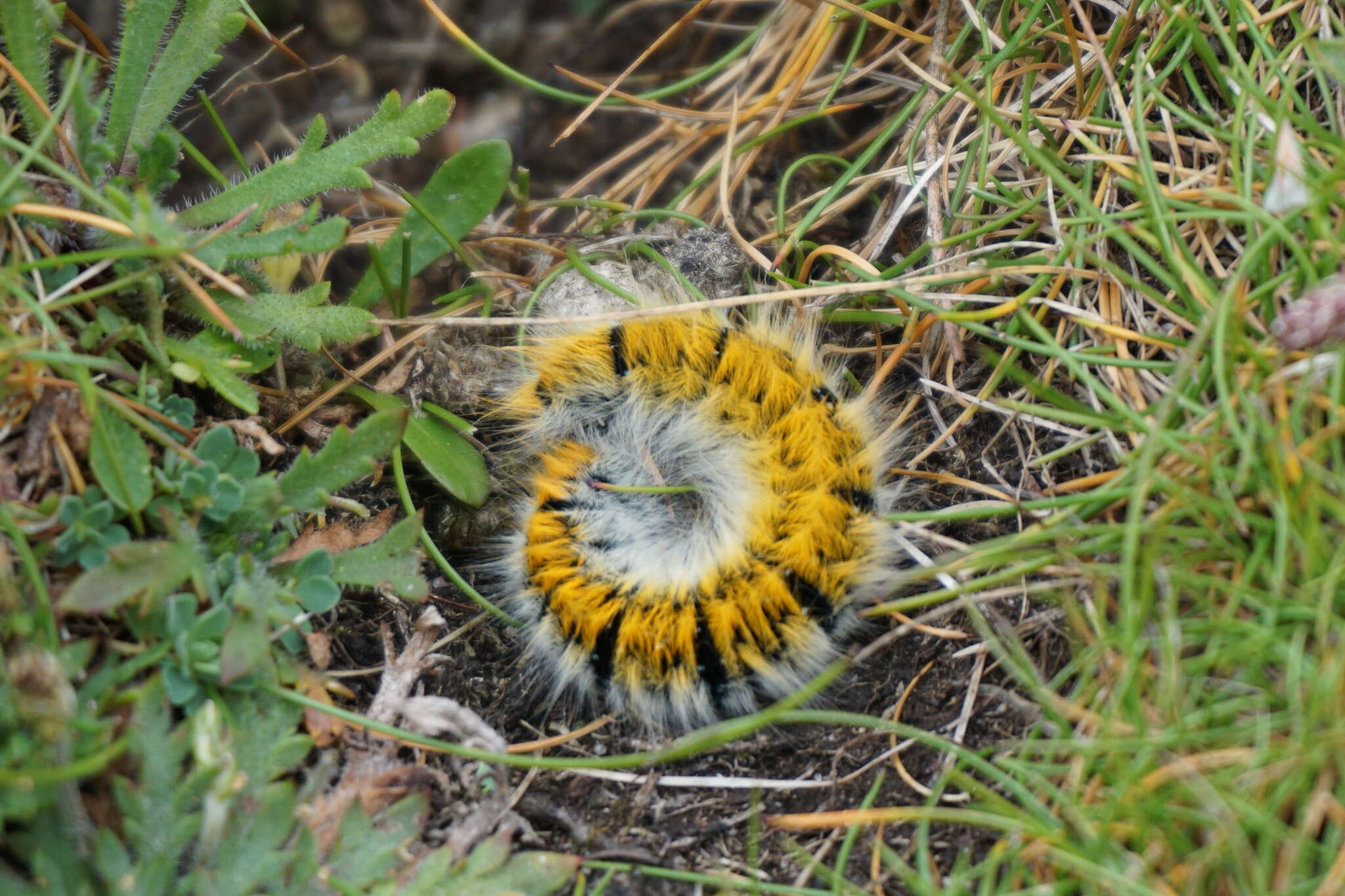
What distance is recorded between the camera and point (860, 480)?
8.95ft

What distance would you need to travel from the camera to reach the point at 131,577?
2.14 m

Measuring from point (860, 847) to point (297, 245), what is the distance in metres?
1.86

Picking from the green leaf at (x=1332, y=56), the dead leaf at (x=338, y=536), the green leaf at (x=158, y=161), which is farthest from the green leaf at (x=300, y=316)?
the green leaf at (x=1332, y=56)

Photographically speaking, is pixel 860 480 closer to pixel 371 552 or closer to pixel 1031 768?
pixel 1031 768

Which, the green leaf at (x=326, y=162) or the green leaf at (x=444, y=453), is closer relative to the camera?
the green leaf at (x=326, y=162)

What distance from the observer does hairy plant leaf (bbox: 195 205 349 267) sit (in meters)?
2.55

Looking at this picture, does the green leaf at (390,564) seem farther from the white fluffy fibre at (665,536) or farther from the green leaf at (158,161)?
the green leaf at (158,161)

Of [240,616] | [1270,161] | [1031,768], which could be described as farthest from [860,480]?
[240,616]

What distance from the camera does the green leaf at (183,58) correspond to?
2.66m

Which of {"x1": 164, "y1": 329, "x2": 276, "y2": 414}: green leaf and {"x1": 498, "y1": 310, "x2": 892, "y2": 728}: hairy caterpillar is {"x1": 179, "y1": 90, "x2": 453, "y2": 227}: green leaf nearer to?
{"x1": 164, "y1": 329, "x2": 276, "y2": 414}: green leaf

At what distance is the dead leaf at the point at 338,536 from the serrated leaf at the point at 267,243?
0.67 meters

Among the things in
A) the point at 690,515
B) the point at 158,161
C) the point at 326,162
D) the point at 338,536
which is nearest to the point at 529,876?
the point at 338,536

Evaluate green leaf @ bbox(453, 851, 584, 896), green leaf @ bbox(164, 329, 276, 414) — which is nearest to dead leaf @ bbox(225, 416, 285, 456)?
green leaf @ bbox(164, 329, 276, 414)

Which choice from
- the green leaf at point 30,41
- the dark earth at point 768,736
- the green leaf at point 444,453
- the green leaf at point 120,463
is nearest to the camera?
the green leaf at point 120,463
